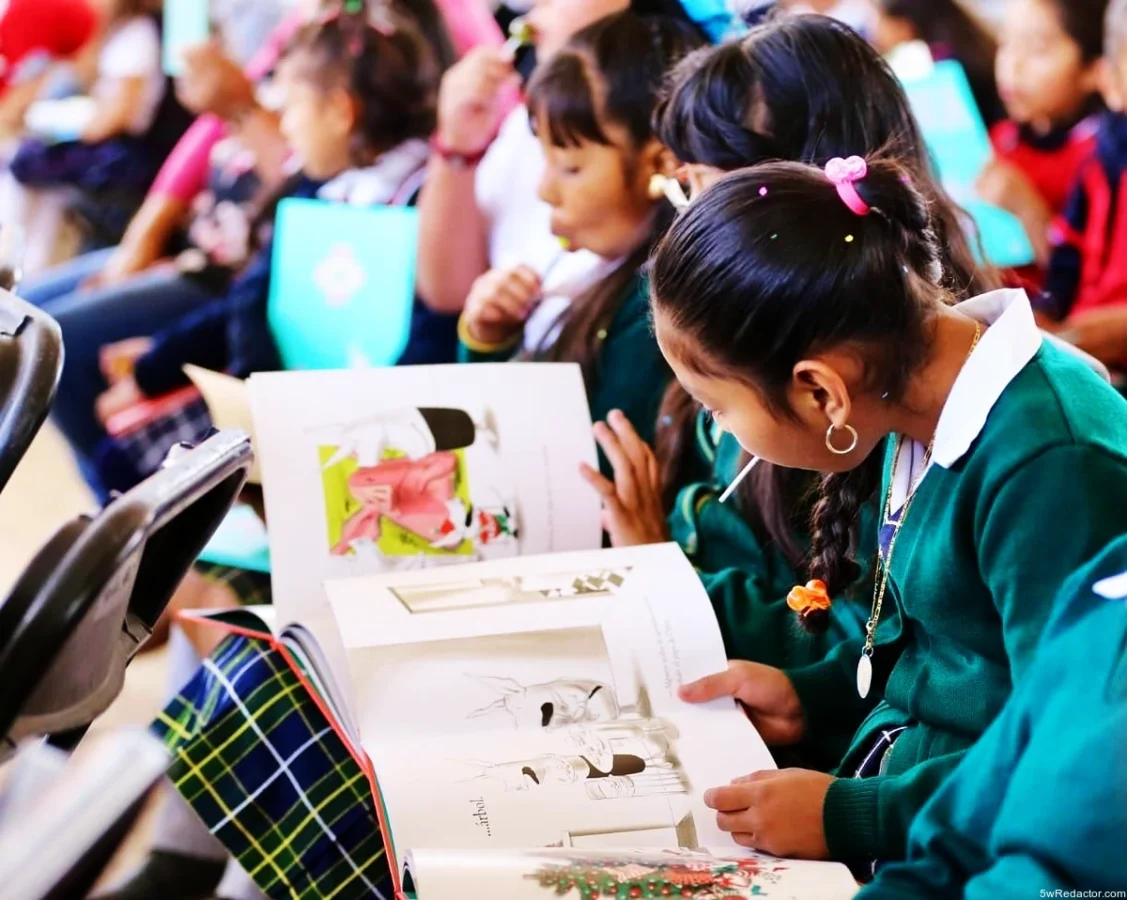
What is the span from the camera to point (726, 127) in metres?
1.10

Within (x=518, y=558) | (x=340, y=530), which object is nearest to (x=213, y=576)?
(x=340, y=530)

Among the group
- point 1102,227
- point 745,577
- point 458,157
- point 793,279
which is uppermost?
point 793,279

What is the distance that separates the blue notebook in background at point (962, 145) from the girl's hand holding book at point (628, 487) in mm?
783

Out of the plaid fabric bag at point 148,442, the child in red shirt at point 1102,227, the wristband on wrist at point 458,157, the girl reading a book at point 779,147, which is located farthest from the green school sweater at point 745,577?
the plaid fabric bag at point 148,442

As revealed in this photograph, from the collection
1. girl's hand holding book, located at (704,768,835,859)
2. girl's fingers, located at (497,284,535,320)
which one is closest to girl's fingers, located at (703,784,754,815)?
girl's hand holding book, located at (704,768,835,859)

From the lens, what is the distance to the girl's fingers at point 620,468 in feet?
4.04

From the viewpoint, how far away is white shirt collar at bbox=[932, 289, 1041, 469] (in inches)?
30.7

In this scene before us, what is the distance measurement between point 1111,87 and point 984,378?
129 cm

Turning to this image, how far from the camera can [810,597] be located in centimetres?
101

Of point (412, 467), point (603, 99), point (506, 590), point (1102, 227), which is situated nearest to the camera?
point (506, 590)

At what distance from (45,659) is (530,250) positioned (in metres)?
1.18

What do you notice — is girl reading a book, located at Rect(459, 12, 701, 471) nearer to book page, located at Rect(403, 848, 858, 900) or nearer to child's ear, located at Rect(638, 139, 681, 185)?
child's ear, located at Rect(638, 139, 681, 185)

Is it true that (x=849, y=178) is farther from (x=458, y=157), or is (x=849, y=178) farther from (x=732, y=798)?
(x=458, y=157)

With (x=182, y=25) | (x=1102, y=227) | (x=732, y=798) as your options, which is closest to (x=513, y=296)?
(x=732, y=798)
